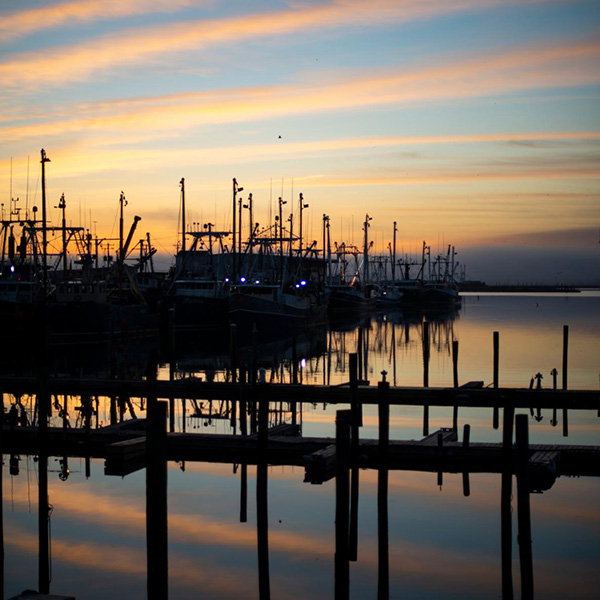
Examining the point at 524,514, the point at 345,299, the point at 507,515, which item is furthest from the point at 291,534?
the point at 345,299

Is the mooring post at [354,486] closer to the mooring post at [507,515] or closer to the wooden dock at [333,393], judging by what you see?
the wooden dock at [333,393]

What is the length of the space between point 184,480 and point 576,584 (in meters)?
8.69

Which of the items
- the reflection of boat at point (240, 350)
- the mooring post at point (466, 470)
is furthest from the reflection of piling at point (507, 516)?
the reflection of boat at point (240, 350)

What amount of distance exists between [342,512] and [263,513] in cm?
298

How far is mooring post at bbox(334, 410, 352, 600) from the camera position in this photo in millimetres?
12703

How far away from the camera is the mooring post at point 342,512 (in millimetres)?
12703

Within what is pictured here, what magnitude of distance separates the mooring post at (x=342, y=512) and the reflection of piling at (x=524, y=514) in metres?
2.38

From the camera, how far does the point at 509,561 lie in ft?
46.9

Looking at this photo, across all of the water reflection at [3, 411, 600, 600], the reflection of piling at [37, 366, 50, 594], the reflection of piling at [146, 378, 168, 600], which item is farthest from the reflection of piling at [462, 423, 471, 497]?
the reflection of piling at [146, 378, 168, 600]

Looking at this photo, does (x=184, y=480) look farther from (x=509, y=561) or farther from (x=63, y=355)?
(x=63, y=355)

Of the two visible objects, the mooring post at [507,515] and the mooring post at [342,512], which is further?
the mooring post at [507,515]

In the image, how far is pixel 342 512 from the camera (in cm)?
1324

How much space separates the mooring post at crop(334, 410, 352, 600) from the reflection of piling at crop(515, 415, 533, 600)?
2379 millimetres

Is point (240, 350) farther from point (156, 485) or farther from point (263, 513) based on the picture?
point (156, 485)
